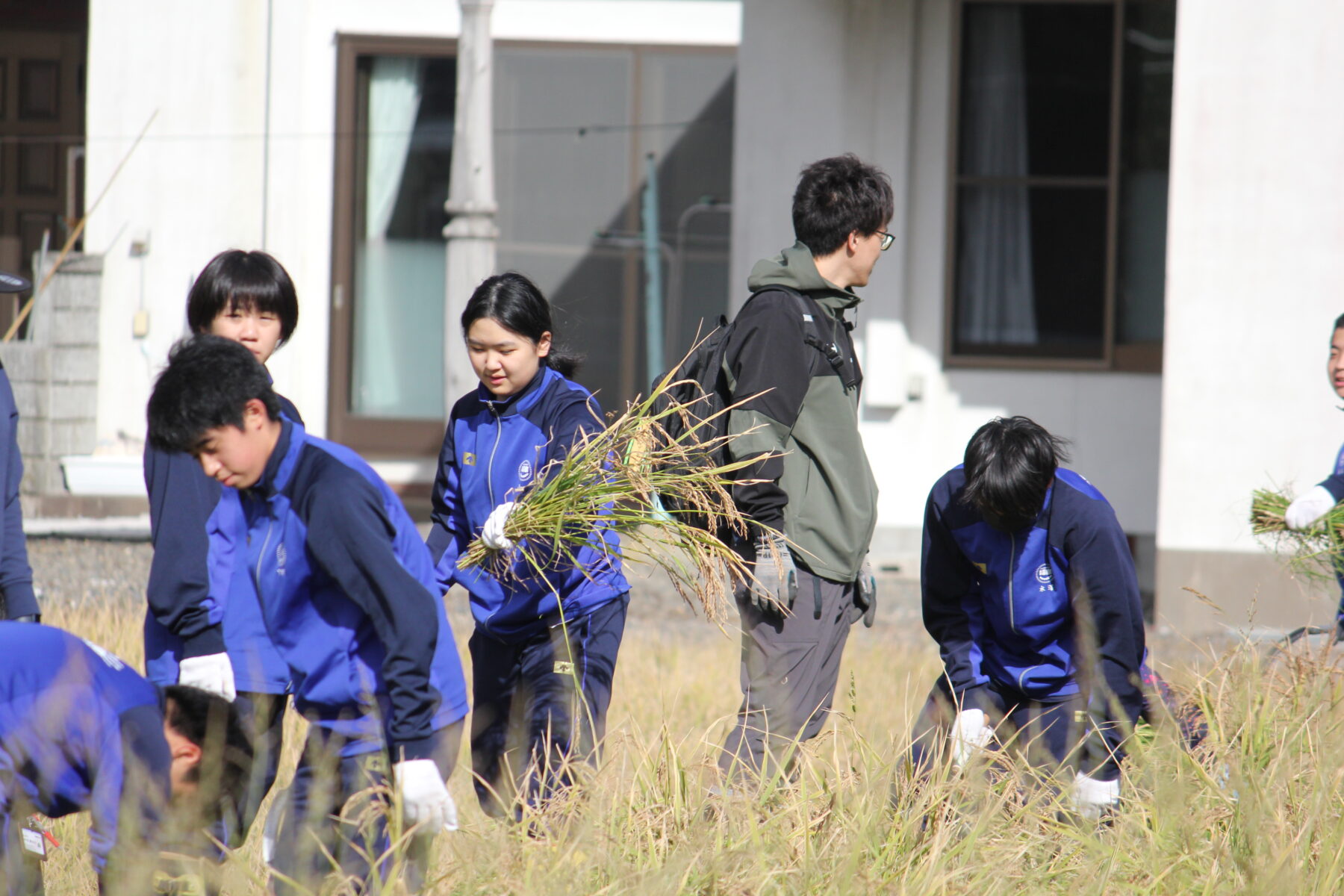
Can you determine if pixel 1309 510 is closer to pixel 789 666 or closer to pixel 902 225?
pixel 789 666

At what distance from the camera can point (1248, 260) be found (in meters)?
6.93

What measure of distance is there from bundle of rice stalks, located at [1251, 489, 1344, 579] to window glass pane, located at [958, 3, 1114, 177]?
13.9 feet

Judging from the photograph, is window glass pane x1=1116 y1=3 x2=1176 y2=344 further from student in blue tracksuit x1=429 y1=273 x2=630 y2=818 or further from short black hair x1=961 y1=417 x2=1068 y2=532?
student in blue tracksuit x1=429 y1=273 x2=630 y2=818

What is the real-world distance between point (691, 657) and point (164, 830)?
3.54m

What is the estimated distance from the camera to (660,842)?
9.42 ft

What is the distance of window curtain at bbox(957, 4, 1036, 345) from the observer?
27.8 ft

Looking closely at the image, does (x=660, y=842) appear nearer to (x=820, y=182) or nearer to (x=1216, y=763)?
(x=1216, y=763)

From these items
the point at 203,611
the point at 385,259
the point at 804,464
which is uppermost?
the point at 385,259

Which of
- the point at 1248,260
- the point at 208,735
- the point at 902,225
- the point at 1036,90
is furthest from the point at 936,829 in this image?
the point at 1036,90

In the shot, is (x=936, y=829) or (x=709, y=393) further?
(x=709, y=393)

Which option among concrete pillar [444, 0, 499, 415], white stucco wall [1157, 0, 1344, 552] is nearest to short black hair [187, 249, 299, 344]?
concrete pillar [444, 0, 499, 415]

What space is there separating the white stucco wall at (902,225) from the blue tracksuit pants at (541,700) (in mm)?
5244

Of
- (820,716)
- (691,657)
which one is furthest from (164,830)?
(691,657)

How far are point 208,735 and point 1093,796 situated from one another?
1.95 meters
